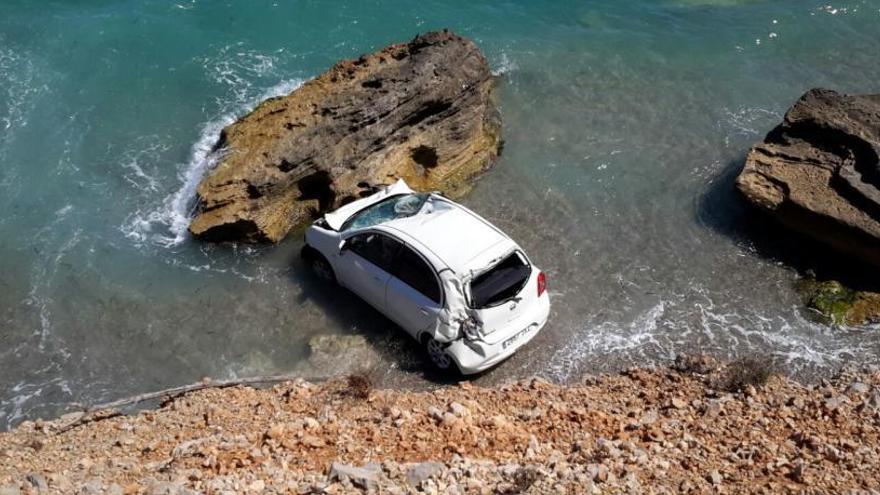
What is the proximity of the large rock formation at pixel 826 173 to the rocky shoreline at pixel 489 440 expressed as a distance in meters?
2.94

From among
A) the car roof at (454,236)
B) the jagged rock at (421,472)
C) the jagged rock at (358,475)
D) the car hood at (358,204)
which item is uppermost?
the car roof at (454,236)

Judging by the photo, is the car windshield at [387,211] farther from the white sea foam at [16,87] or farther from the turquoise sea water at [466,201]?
the white sea foam at [16,87]

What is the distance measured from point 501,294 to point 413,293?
1299 mm

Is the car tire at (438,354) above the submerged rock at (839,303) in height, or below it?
below

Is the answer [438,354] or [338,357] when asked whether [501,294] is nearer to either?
[438,354]

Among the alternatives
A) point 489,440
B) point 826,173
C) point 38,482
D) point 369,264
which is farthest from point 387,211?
point 826,173

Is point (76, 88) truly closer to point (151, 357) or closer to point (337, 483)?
point (151, 357)

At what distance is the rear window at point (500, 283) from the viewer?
1065 cm

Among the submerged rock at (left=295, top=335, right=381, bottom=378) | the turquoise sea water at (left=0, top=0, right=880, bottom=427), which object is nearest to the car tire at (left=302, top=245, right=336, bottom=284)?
the turquoise sea water at (left=0, top=0, right=880, bottom=427)

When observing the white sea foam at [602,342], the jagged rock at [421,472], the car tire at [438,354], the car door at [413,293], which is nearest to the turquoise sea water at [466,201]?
the white sea foam at [602,342]

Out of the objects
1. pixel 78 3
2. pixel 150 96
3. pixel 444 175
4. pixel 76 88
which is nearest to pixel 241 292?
pixel 444 175

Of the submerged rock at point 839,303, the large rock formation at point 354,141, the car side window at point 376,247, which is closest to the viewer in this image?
the car side window at point 376,247

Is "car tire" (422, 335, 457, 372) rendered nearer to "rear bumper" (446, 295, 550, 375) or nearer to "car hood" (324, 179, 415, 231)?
"rear bumper" (446, 295, 550, 375)

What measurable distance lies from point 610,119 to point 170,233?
956cm
